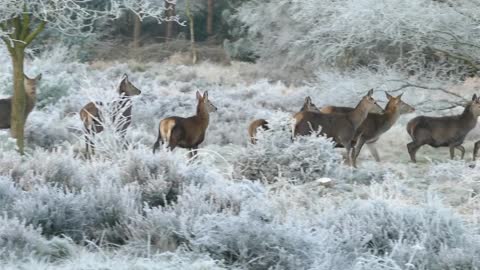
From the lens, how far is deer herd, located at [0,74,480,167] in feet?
38.6

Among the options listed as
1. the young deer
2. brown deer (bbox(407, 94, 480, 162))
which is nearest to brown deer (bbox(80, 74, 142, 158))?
the young deer

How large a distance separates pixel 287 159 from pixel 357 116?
9.45 ft

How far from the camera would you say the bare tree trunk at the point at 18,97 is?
11734 millimetres

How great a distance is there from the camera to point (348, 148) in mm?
12953

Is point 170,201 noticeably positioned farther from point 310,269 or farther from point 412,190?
point 412,190

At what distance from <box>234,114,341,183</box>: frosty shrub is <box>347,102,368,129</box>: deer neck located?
2049mm

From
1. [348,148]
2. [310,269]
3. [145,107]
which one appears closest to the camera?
[310,269]

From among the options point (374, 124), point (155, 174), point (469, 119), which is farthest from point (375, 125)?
point (155, 174)

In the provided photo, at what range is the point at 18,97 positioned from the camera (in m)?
12.0

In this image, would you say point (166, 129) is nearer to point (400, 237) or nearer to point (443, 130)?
point (443, 130)

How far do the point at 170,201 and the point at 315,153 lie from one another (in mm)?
4104

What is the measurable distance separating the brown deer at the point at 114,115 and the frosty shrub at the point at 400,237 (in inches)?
173

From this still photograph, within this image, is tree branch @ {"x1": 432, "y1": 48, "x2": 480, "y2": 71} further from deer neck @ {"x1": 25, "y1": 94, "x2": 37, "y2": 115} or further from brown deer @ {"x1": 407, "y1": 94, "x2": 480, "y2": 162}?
deer neck @ {"x1": 25, "y1": 94, "x2": 37, "y2": 115}

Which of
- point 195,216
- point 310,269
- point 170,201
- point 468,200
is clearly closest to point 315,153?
point 468,200
